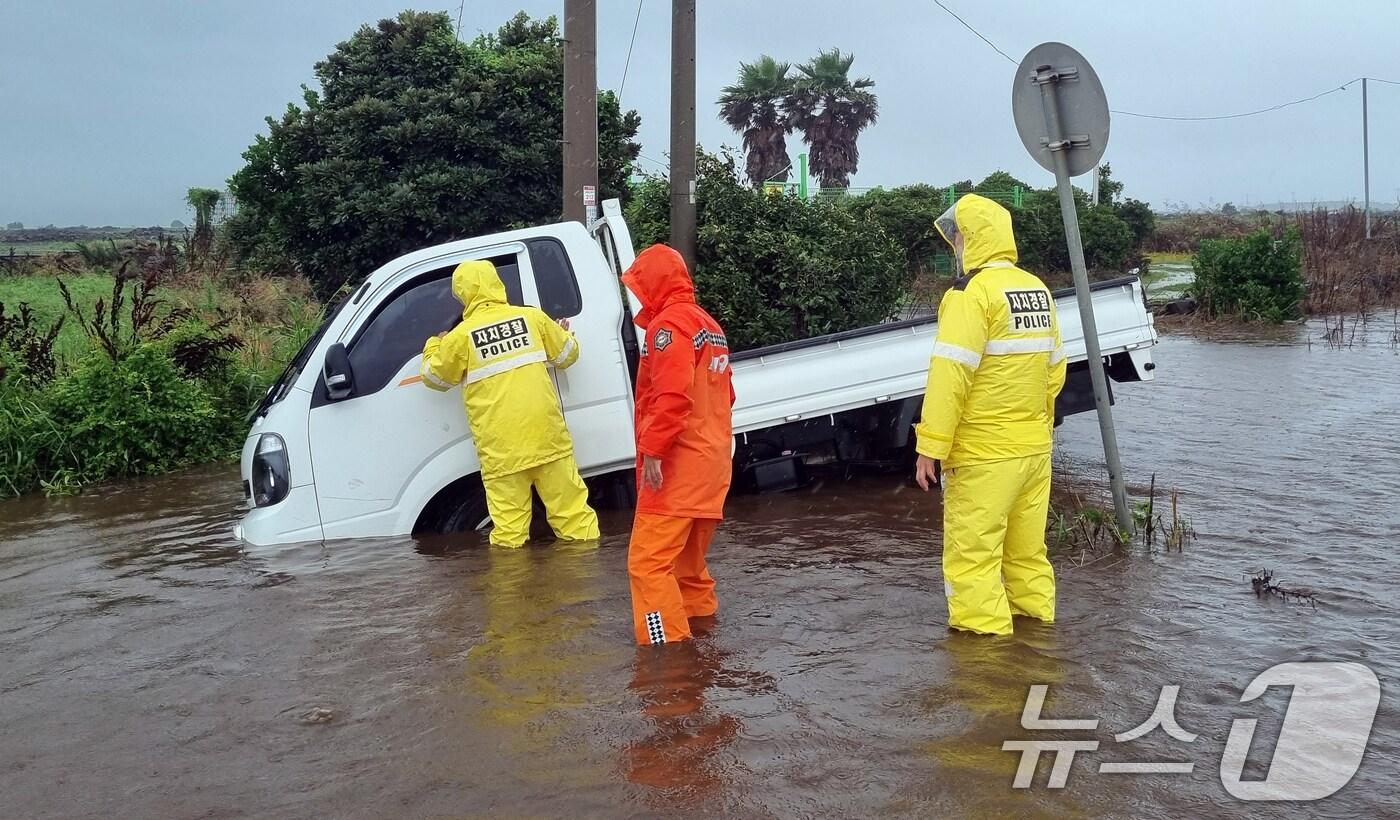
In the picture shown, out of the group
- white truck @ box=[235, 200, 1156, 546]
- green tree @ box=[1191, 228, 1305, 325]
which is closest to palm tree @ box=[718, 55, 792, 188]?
green tree @ box=[1191, 228, 1305, 325]

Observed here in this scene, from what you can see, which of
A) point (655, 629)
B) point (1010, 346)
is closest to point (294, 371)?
point (655, 629)

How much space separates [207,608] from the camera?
6027 mm

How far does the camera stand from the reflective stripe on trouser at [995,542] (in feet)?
16.2

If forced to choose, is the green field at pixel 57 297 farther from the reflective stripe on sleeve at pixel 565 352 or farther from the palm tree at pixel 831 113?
the palm tree at pixel 831 113

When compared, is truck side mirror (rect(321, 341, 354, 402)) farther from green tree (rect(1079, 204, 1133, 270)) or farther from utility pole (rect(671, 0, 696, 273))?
green tree (rect(1079, 204, 1133, 270))

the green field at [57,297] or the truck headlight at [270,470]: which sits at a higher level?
the green field at [57,297]

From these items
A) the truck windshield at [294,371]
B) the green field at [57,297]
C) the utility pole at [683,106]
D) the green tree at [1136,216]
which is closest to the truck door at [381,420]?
the truck windshield at [294,371]

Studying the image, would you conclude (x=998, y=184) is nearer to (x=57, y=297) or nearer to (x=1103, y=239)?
(x=1103, y=239)

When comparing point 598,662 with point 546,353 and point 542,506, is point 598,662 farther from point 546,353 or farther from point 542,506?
point 542,506

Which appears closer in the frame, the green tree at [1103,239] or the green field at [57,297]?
the green field at [57,297]

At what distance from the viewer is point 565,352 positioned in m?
6.66

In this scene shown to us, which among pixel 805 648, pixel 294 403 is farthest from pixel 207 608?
pixel 805 648

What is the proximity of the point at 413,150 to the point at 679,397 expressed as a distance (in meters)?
10.6

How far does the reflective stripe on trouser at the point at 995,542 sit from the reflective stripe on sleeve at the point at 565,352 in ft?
8.04
